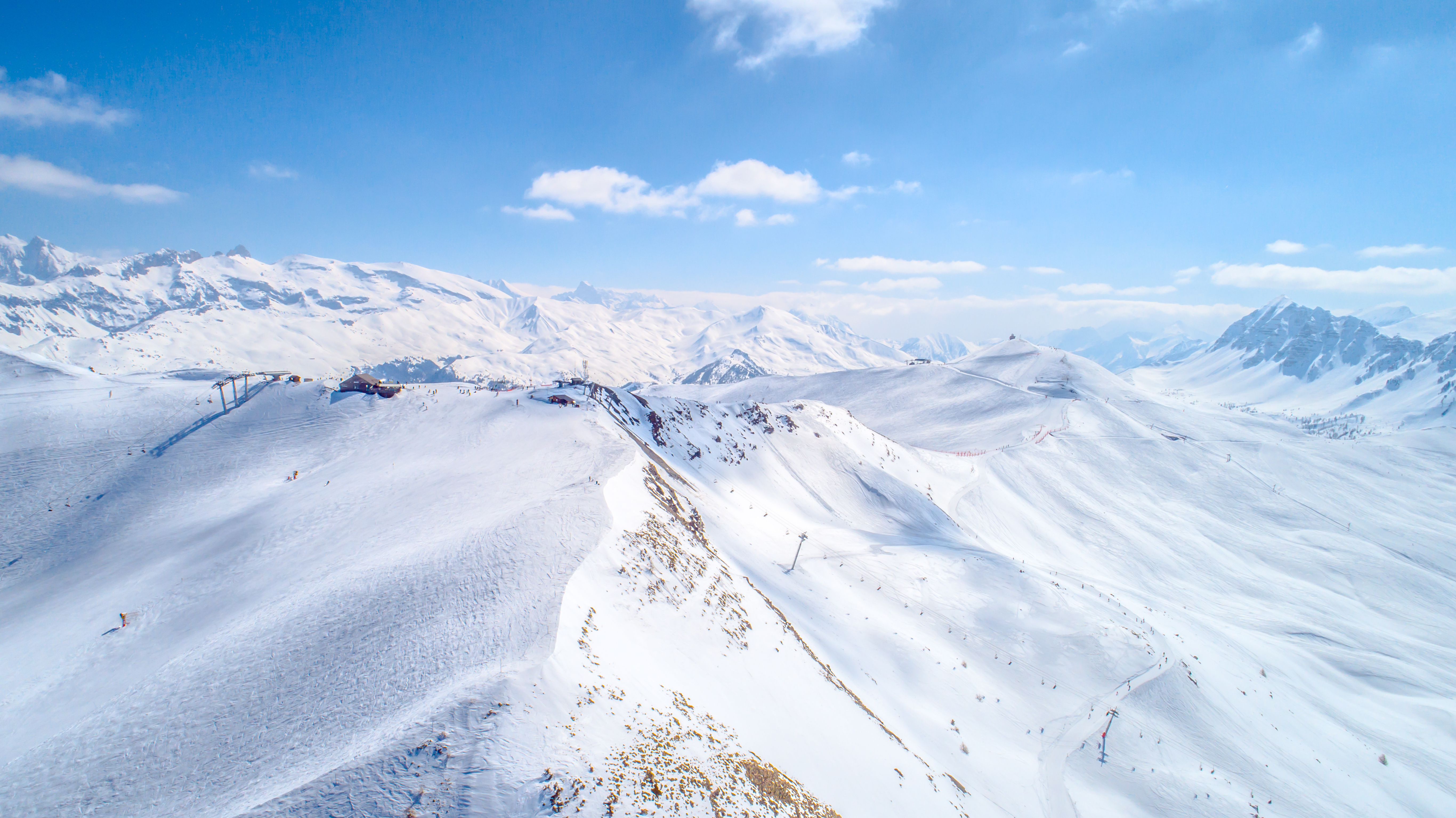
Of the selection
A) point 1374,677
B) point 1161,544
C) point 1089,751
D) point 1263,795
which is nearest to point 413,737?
point 1089,751

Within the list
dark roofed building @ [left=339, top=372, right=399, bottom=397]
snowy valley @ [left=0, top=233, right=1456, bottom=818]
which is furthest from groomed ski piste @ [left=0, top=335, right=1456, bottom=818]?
dark roofed building @ [left=339, top=372, right=399, bottom=397]

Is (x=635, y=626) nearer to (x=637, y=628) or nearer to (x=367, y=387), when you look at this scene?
(x=637, y=628)

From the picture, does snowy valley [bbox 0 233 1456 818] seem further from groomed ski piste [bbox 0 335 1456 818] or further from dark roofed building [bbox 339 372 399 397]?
dark roofed building [bbox 339 372 399 397]

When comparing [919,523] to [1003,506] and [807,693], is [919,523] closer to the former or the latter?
[1003,506]

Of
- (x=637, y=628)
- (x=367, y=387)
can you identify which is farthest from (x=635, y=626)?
(x=367, y=387)

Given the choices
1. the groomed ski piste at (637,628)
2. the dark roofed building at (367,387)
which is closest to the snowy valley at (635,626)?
the groomed ski piste at (637,628)

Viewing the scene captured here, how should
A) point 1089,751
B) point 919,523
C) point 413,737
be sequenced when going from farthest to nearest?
point 919,523
point 1089,751
point 413,737
